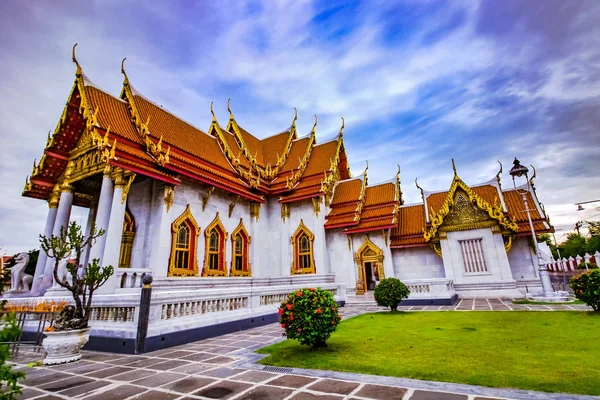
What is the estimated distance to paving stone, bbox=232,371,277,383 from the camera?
3805 mm

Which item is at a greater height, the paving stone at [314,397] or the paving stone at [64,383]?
the paving stone at [64,383]

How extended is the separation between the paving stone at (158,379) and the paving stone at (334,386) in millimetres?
1806

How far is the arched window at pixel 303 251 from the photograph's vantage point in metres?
15.4

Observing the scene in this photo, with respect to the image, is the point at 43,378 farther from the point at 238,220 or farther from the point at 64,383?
the point at 238,220

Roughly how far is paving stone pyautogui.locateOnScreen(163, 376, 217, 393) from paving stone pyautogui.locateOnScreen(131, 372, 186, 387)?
15cm

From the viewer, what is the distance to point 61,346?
5113mm

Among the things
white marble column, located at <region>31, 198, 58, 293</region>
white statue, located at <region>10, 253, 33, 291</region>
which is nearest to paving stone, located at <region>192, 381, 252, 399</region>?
white marble column, located at <region>31, 198, 58, 293</region>

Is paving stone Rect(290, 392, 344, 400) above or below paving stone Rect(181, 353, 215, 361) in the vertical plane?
below

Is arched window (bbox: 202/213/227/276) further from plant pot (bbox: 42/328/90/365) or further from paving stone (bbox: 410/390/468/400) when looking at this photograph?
paving stone (bbox: 410/390/468/400)

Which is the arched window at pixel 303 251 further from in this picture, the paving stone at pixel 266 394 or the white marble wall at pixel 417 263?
the paving stone at pixel 266 394

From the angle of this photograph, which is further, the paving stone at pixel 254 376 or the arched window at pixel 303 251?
the arched window at pixel 303 251

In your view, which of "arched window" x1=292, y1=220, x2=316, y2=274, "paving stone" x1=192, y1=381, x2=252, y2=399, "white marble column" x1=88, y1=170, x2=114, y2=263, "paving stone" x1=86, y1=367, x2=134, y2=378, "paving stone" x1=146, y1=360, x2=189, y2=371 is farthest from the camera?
"arched window" x1=292, y1=220, x2=316, y2=274

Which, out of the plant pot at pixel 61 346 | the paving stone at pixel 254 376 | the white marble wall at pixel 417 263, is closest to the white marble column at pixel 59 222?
the plant pot at pixel 61 346

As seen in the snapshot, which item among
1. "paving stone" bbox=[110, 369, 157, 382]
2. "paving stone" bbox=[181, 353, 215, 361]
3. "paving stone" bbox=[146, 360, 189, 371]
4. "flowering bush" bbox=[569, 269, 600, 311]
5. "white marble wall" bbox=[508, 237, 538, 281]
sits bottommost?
"paving stone" bbox=[110, 369, 157, 382]
